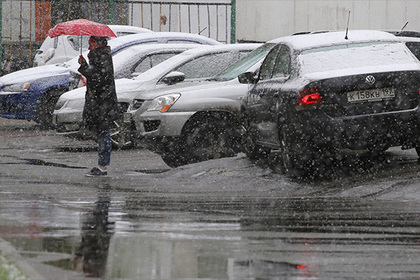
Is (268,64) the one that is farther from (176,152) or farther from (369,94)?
(369,94)

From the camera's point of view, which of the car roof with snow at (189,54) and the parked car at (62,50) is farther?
the parked car at (62,50)

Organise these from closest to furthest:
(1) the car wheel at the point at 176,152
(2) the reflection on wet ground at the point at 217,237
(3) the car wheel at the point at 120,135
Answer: (2) the reflection on wet ground at the point at 217,237 → (1) the car wheel at the point at 176,152 → (3) the car wheel at the point at 120,135

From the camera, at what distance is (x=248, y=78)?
1218 cm

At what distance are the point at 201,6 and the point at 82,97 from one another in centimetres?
1207

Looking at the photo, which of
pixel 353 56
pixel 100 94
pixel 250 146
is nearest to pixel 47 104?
pixel 100 94

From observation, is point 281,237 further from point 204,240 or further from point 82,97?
point 82,97

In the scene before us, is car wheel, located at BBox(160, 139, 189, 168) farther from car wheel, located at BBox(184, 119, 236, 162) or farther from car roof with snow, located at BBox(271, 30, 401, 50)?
car roof with snow, located at BBox(271, 30, 401, 50)

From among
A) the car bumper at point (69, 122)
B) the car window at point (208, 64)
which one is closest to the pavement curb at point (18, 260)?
the car window at point (208, 64)

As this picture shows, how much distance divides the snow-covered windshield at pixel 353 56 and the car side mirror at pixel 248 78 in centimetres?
100

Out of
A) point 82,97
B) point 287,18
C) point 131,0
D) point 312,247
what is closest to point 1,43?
point 131,0

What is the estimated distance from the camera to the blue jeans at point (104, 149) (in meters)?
12.5

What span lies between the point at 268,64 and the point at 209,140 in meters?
1.44

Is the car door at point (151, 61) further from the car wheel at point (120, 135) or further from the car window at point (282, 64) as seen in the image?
the car window at point (282, 64)

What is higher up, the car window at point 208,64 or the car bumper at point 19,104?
the car window at point 208,64
